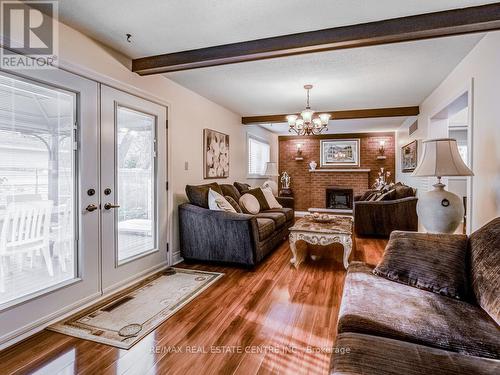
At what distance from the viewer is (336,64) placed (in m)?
3.18

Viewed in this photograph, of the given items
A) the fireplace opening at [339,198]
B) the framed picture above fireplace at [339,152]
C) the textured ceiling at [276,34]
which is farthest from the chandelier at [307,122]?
the fireplace opening at [339,198]

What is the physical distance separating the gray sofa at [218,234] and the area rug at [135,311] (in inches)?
16.1

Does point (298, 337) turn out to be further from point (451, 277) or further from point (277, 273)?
point (277, 273)

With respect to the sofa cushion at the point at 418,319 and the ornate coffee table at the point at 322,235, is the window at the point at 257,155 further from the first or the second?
the sofa cushion at the point at 418,319

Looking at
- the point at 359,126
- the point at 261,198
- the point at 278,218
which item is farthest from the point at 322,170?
the point at 278,218

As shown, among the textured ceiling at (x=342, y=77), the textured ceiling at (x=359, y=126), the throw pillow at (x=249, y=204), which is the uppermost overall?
the textured ceiling at (x=359, y=126)

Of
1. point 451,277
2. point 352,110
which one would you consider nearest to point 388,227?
point 352,110

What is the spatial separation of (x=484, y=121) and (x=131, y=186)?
343 cm

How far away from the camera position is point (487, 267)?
5.25 feet

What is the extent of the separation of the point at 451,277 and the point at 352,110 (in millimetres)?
4205

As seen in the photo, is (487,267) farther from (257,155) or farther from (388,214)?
(257,155)

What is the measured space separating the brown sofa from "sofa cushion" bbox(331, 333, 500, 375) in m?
4.34

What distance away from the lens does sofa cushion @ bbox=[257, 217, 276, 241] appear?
373 centimetres

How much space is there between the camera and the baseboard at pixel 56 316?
6.38 feet
